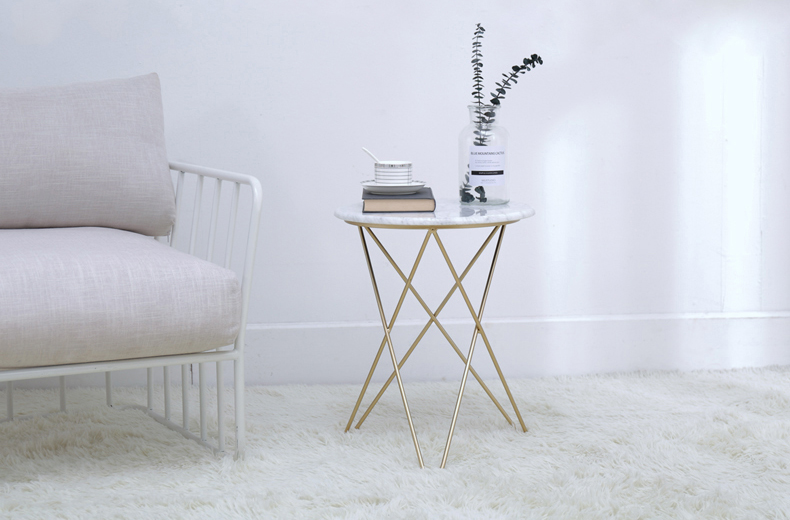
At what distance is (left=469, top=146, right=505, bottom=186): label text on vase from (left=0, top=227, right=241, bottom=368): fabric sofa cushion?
0.63 meters

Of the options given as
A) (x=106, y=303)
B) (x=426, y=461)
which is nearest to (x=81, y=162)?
(x=106, y=303)

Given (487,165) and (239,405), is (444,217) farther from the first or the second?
(239,405)

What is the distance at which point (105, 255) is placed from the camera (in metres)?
1.43

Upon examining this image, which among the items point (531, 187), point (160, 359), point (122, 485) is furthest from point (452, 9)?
point (122, 485)

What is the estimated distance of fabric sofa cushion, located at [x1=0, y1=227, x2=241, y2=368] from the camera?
132cm

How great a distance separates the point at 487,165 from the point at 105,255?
34.3 inches

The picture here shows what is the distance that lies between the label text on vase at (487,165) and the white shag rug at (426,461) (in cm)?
63

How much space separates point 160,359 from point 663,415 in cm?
131

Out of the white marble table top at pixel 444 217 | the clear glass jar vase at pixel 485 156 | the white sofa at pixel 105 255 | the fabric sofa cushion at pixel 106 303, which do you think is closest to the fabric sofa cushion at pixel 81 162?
the white sofa at pixel 105 255

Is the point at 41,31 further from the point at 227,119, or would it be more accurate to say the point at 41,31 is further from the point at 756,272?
the point at 756,272

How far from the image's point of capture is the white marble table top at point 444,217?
1508mm

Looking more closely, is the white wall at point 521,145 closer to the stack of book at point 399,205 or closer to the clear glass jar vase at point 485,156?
the clear glass jar vase at point 485,156

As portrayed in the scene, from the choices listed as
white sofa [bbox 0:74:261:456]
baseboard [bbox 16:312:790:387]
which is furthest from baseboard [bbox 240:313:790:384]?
white sofa [bbox 0:74:261:456]

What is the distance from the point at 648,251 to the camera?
7.89 feet
